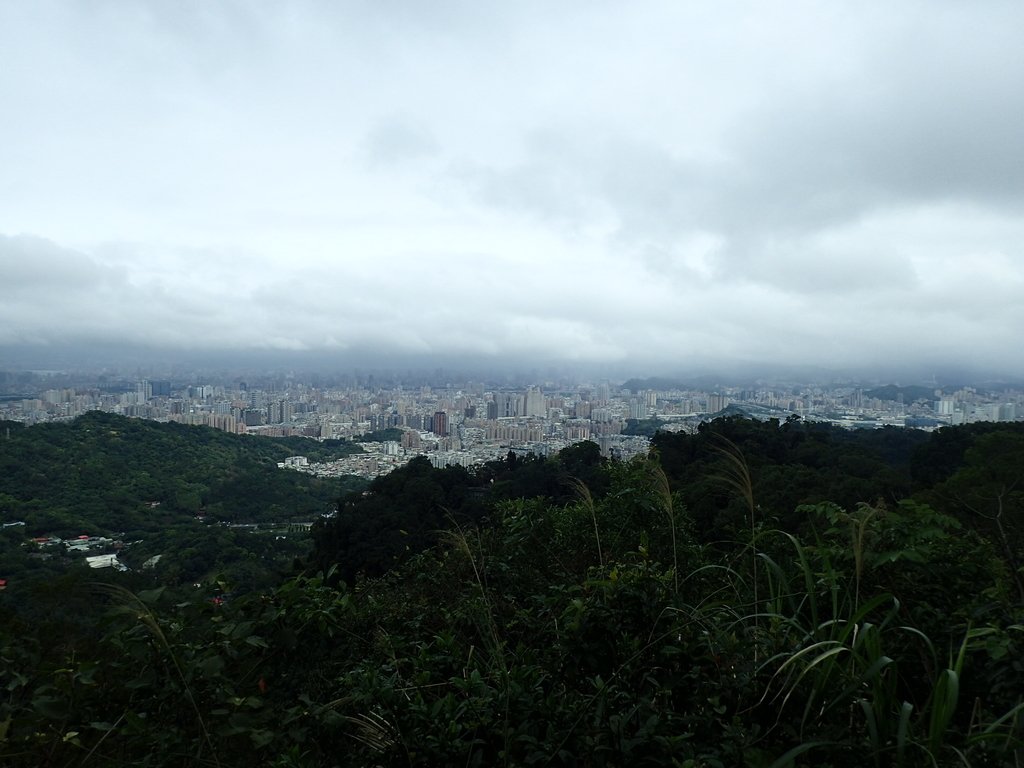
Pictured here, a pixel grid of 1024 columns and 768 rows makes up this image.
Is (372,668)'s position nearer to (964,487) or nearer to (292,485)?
(964,487)

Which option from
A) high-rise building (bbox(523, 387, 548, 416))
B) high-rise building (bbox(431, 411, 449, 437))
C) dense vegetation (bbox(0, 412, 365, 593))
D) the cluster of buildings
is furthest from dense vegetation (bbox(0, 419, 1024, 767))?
high-rise building (bbox(523, 387, 548, 416))

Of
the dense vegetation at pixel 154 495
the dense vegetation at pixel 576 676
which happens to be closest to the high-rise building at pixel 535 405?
the dense vegetation at pixel 154 495

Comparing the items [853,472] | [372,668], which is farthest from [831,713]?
[853,472]

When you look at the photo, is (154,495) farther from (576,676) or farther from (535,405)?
(535,405)

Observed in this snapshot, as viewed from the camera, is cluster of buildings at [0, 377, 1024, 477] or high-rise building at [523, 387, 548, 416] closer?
cluster of buildings at [0, 377, 1024, 477]

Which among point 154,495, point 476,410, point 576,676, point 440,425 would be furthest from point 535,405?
point 576,676

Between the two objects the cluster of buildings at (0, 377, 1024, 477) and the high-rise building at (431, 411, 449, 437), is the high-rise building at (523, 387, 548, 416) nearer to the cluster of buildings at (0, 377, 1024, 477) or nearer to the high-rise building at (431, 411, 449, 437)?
the cluster of buildings at (0, 377, 1024, 477)

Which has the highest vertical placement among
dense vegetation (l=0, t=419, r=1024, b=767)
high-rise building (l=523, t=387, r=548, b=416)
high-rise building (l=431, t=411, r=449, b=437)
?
dense vegetation (l=0, t=419, r=1024, b=767)

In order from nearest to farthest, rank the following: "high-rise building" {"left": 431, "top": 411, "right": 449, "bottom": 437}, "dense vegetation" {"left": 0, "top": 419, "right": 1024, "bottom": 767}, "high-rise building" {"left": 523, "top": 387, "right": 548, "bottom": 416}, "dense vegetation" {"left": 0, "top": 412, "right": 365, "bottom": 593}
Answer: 1. "dense vegetation" {"left": 0, "top": 419, "right": 1024, "bottom": 767}
2. "dense vegetation" {"left": 0, "top": 412, "right": 365, "bottom": 593}
3. "high-rise building" {"left": 431, "top": 411, "right": 449, "bottom": 437}
4. "high-rise building" {"left": 523, "top": 387, "right": 548, "bottom": 416}

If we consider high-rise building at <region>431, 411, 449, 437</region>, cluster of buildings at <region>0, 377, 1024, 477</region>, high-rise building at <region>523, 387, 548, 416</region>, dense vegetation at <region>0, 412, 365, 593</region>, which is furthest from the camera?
high-rise building at <region>523, 387, 548, 416</region>
